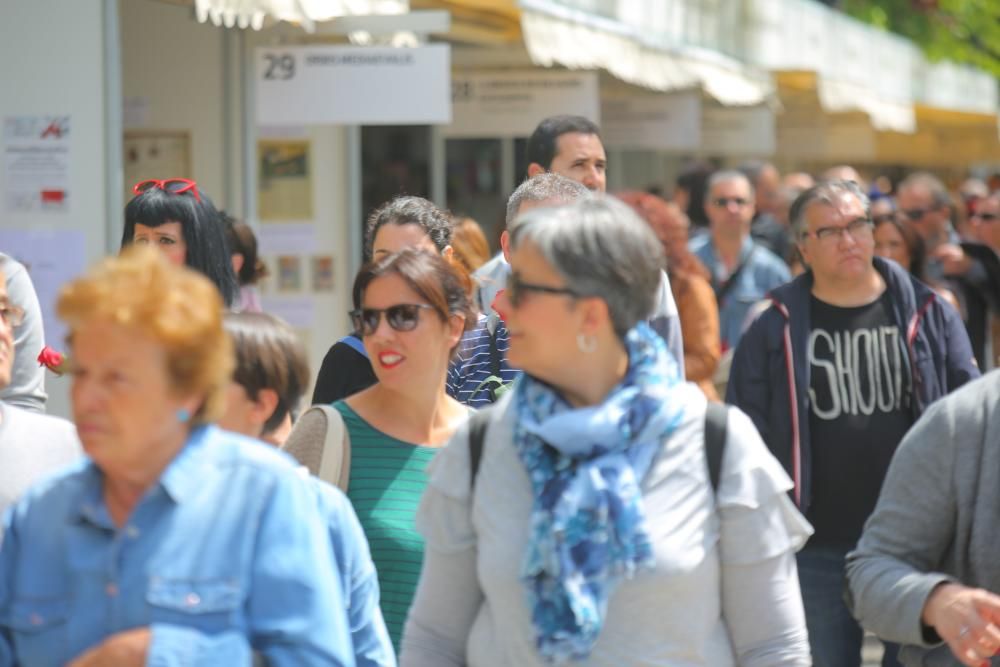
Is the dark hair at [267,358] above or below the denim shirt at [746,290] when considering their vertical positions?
above

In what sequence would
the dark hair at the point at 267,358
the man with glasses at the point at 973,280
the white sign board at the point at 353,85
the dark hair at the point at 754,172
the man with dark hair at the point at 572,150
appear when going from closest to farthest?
the dark hair at the point at 267,358, the man with dark hair at the point at 572,150, the white sign board at the point at 353,85, the man with glasses at the point at 973,280, the dark hair at the point at 754,172

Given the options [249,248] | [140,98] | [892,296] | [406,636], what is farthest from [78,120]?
→ [406,636]

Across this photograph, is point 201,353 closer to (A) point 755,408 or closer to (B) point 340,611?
(B) point 340,611

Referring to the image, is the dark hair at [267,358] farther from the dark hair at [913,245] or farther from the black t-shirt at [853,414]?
the dark hair at [913,245]

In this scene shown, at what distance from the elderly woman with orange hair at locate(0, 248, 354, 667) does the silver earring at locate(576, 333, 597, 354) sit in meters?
0.64

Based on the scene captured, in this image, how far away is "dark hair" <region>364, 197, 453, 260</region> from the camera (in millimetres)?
5754

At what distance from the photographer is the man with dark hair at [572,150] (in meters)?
6.49

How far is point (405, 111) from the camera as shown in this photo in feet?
27.9

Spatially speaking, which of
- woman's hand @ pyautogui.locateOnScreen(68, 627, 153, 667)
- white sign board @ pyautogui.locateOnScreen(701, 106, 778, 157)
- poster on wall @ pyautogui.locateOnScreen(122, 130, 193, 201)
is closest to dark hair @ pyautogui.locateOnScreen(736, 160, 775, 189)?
white sign board @ pyautogui.locateOnScreen(701, 106, 778, 157)

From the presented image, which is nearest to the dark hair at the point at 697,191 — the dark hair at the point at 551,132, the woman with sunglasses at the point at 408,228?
the dark hair at the point at 551,132

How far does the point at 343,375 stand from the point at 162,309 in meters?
2.38

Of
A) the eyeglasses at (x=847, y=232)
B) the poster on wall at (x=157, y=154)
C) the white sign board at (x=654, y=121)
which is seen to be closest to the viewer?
the eyeglasses at (x=847, y=232)

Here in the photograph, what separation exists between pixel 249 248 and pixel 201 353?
14.6 feet

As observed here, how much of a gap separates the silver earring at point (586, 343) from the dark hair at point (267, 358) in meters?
0.65
